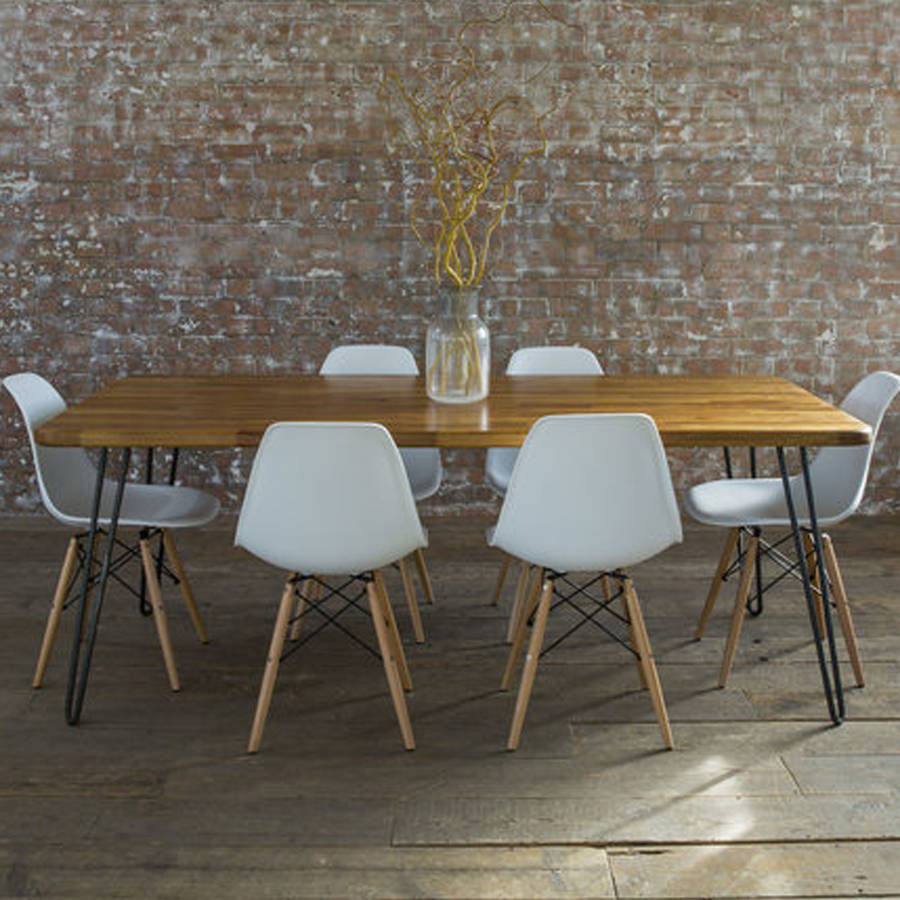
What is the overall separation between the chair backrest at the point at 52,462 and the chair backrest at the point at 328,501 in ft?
2.42

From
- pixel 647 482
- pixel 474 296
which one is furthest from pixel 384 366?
pixel 647 482

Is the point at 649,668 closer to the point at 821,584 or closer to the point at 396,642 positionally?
the point at 821,584

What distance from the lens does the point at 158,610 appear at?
295 centimetres

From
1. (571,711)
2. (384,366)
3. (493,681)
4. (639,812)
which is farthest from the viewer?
(384,366)

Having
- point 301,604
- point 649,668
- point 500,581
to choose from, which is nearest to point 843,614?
point 649,668

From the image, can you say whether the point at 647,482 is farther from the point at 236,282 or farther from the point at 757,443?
the point at 236,282

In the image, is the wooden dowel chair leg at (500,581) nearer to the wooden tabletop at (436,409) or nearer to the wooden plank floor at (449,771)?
the wooden plank floor at (449,771)

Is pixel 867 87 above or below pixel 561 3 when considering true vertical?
below

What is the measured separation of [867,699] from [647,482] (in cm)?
99

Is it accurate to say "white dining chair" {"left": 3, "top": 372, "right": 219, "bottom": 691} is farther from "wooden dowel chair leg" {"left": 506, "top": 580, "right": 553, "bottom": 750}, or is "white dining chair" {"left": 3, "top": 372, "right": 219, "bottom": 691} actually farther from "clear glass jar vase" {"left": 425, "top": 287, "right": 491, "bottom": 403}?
"wooden dowel chair leg" {"left": 506, "top": 580, "right": 553, "bottom": 750}

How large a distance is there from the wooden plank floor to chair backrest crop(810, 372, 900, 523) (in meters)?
0.49

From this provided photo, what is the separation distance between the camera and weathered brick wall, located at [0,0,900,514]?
14.7 ft

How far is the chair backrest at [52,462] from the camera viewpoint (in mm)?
3014

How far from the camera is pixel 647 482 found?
2566 millimetres
